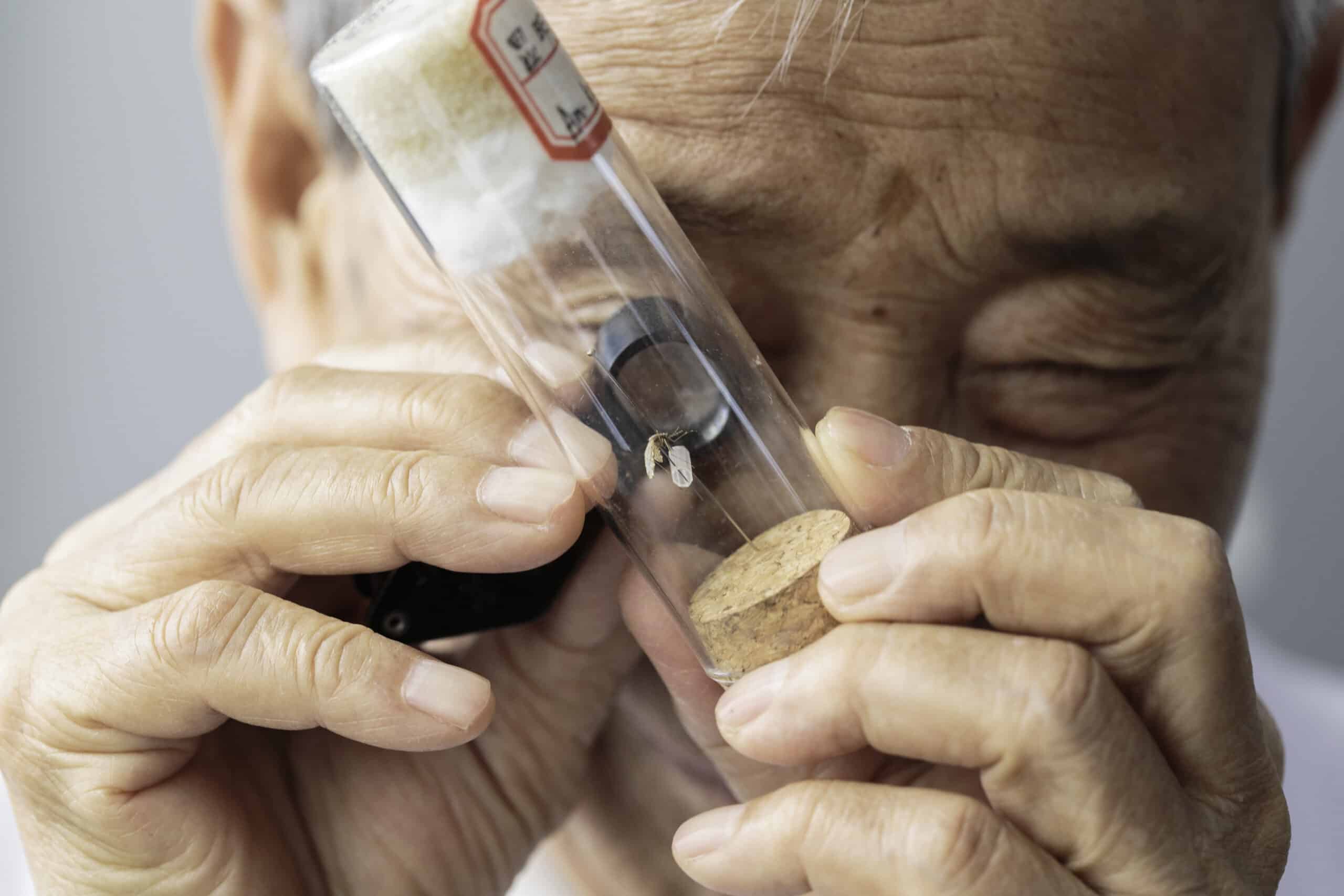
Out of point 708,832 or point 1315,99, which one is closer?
point 708,832

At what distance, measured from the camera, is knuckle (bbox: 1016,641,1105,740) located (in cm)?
77

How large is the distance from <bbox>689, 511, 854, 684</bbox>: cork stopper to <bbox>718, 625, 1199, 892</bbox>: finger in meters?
0.02

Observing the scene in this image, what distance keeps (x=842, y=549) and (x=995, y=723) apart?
15 cm

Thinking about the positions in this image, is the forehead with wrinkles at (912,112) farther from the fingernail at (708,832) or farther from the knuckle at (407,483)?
the fingernail at (708,832)

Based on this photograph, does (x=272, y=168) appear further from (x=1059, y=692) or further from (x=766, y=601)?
(x=1059, y=692)

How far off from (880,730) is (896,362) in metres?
0.43

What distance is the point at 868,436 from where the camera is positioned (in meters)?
0.82

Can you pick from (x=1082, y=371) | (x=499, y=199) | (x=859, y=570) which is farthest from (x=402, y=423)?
(x=1082, y=371)

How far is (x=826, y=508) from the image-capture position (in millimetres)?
882

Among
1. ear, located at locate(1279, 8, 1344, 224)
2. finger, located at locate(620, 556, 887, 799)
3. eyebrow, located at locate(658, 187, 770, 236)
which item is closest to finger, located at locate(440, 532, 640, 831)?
finger, located at locate(620, 556, 887, 799)

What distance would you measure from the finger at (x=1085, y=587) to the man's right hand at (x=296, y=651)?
220 mm

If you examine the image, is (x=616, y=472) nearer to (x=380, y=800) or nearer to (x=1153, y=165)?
(x=380, y=800)

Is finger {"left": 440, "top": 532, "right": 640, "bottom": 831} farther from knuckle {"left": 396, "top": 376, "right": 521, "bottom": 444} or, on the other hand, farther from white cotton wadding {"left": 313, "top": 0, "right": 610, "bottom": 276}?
white cotton wadding {"left": 313, "top": 0, "right": 610, "bottom": 276}

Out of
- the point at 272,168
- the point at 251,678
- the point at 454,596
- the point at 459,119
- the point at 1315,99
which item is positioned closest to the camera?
the point at 459,119
